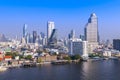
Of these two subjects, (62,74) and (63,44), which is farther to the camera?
(63,44)

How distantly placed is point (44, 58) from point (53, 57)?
125cm

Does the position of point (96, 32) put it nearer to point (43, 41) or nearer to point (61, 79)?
point (43, 41)

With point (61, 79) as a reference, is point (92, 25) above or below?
above

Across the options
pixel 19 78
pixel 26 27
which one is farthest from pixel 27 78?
pixel 26 27

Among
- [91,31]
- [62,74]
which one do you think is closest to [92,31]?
[91,31]

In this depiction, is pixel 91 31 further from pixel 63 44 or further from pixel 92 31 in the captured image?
pixel 63 44

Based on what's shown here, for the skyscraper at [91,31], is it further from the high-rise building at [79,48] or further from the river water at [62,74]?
the river water at [62,74]

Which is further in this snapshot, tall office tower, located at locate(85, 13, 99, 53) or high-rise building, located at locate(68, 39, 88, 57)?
tall office tower, located at locate(85, 13, 99, 53)

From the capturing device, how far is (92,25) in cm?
5228

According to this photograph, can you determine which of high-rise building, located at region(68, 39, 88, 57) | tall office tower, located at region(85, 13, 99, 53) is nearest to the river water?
high-rise building, located at region(68, 39, 88, 57)

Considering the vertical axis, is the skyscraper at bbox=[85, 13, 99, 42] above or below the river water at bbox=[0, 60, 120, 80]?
above

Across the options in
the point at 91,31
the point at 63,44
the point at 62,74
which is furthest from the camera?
the point at 91,31

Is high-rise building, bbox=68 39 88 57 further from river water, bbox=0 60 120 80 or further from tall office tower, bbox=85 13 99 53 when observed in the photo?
tall office tower, bbox=85 13 99 53

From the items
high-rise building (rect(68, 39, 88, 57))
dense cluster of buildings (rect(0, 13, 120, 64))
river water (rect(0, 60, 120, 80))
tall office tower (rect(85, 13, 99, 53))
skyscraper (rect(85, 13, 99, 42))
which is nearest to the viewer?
river water (rect(0, 60, 120, 80))
